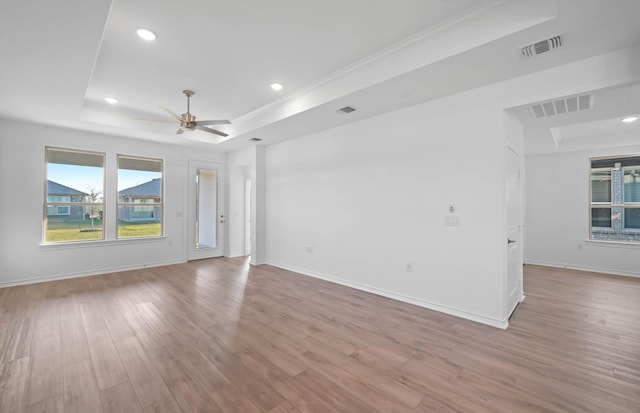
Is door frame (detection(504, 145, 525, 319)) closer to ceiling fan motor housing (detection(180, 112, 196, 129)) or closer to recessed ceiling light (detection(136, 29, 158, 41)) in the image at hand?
recessed ceiling light (detection(136, 29, 158, 41))

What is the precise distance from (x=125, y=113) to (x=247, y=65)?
315 centimetres

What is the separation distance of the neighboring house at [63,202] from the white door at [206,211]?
2.03 meters

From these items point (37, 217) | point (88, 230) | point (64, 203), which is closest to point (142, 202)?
point (88, 230)

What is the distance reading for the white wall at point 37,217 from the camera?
455 centimetres

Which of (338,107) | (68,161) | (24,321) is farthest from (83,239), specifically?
(338,107)

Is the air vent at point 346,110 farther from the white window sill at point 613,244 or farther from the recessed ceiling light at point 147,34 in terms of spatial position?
the white window sill at point 613,244

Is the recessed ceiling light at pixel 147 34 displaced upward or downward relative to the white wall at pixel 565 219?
upward

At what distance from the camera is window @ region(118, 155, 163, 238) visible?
575 cm

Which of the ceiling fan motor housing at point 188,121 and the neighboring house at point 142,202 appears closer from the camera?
the ceiling fan motor housing at point 188,121

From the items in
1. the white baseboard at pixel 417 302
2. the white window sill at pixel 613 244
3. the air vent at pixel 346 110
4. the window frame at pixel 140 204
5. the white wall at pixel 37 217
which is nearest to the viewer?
the white baseboard at pixel 417 302

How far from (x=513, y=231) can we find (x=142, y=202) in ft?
23.0

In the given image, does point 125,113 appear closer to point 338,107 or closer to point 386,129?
point 338,107

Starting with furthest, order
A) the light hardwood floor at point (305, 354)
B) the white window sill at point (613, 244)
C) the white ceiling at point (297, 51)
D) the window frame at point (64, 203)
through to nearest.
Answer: the white window sill at point (613, 244)
the window frame at point (64, 203)
the white ceiling at point (297, 51)
the light hardwood floor at point (305, 354)

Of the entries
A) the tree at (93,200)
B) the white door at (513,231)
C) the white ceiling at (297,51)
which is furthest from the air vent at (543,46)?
the tree at (93,200)
